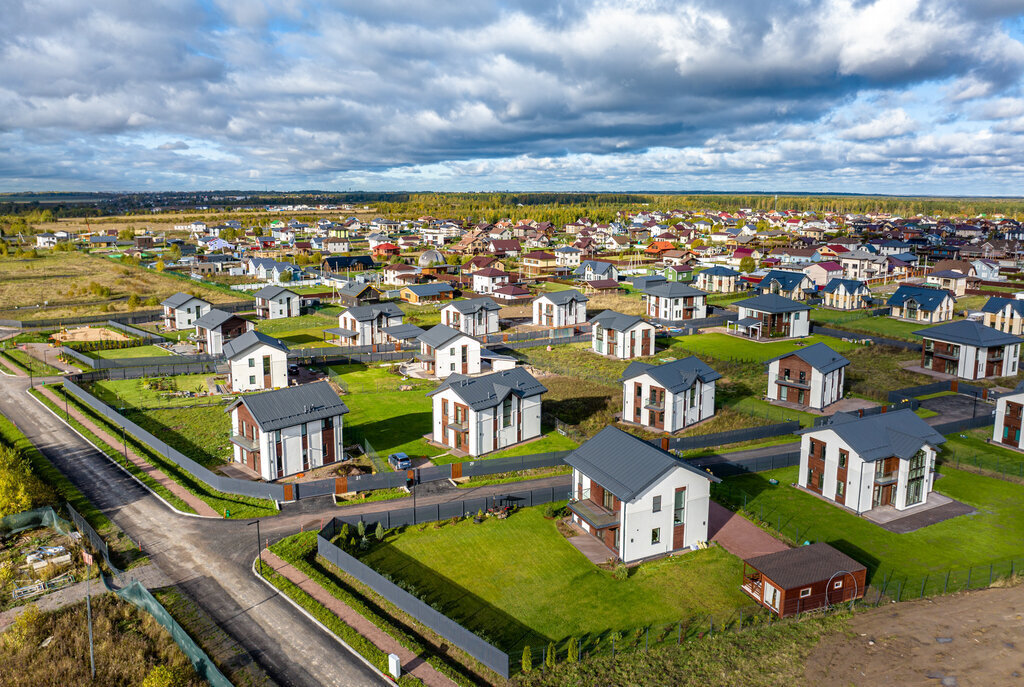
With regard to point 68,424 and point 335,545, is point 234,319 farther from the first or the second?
point 335,545

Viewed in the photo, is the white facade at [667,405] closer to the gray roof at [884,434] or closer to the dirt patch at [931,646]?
the gray roof at [884,434]

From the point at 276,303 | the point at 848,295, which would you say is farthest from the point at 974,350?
the point at 276,303

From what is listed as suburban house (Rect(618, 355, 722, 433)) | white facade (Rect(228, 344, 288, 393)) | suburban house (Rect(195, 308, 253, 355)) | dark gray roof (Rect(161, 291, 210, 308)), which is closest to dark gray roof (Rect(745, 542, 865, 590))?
suburban house (Rect(618, 355, 722, 433))

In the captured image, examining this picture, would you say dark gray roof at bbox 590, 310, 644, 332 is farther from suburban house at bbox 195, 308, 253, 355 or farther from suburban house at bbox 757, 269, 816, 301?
suburban house at bbox 757, 269, 816, 301

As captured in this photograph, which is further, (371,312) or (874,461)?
(371,312)

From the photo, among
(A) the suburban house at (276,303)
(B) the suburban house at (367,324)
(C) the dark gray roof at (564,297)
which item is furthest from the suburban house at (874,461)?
(A) the suburban house at (276,303)

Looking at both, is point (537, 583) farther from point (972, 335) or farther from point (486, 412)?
point (972, 335)

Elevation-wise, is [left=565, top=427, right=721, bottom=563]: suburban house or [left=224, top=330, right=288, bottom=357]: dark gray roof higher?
[left=224, top=330, right=288, bottom=357]: dark gray roof
